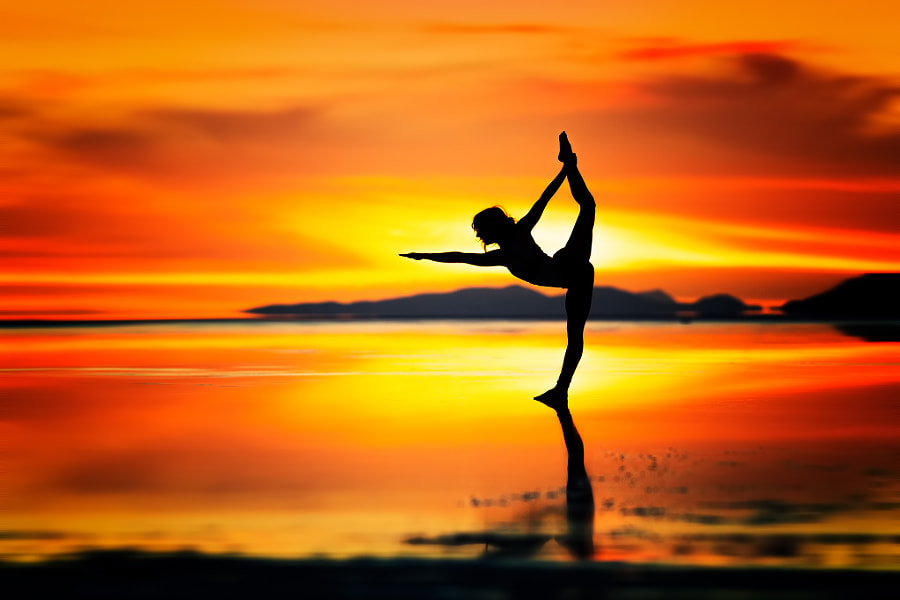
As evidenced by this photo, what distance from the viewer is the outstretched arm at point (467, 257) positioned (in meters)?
10.8

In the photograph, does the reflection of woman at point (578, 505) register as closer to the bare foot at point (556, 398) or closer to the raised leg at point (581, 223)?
the bare foot at point (556, 398)

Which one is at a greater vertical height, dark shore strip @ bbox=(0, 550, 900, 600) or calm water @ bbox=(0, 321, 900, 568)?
calm water @ bbox=(0, 321, 900, 568)

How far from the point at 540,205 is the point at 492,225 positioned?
2.05 ft

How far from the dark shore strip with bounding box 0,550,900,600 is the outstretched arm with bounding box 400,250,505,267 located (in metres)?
6.19

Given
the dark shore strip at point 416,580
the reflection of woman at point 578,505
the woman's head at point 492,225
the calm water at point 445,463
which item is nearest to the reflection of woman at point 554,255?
the woman's head at point 492,225

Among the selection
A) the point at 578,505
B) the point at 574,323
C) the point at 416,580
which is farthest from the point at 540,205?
the point at 416,580

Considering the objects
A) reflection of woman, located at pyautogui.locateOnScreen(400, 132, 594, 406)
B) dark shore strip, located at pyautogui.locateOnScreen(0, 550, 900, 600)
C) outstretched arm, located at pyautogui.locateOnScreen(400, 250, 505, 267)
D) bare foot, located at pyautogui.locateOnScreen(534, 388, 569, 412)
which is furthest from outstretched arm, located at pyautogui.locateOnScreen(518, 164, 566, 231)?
dark shore strip, located at pyautogui.locateOnScreen(0, 550, 900, 600)

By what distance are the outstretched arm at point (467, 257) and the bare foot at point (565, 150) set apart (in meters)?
1.32

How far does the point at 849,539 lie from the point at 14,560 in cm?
408

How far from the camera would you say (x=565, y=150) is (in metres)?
11.5

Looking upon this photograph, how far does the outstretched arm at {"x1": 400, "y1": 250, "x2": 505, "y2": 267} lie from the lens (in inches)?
426

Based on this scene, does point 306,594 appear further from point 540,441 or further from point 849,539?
point 540,441

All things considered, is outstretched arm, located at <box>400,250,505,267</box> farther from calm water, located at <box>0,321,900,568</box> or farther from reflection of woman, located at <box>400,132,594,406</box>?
calm water, located at <box>0,321,900,568</box>

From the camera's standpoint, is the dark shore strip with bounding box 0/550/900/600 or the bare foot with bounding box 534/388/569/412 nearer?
the dark shore strip with bounding box 0/550/900/600
